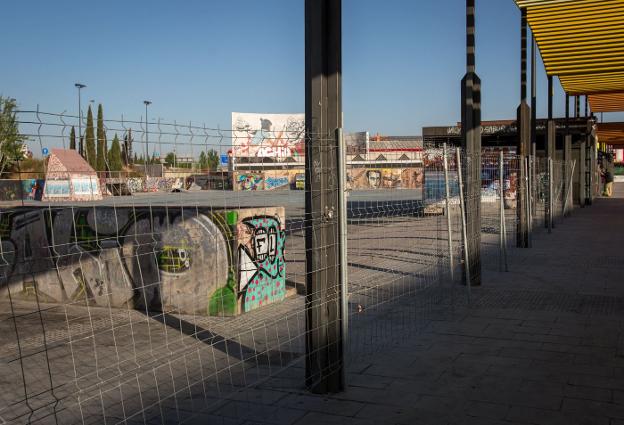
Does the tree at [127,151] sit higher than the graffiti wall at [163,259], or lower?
higher

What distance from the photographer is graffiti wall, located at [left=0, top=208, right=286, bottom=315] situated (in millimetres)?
8258

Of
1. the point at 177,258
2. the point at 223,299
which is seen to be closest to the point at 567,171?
the point at 223,299

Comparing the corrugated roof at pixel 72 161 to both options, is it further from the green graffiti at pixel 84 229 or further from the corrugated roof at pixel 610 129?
the corrugated roof at pixel 610 129

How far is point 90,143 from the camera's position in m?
3.28

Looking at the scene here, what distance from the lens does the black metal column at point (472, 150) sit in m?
9.57

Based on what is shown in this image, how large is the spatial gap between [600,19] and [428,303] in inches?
387

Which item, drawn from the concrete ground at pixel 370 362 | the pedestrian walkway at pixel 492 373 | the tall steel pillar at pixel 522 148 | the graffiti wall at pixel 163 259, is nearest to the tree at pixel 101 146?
the concrete ground at pixel 370 362

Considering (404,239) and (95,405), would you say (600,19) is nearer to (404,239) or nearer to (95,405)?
(404,239)

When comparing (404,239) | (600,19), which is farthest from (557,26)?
(404,239)

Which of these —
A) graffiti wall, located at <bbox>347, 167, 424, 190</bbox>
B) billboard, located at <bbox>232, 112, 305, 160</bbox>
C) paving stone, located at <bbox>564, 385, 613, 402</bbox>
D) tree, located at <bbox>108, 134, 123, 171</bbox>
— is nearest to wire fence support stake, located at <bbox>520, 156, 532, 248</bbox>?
graffiti wall, located at <bbox>347, 167, 424, 190</bbox>

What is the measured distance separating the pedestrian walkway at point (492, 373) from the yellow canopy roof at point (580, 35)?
7.46 m

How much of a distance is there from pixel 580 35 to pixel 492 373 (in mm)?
13010

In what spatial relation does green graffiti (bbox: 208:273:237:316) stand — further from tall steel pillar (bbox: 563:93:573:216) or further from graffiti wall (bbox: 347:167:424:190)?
tall steel pillar (bbox: 563:93:573:216)

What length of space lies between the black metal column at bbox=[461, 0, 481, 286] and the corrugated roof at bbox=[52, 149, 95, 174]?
22.7ft
